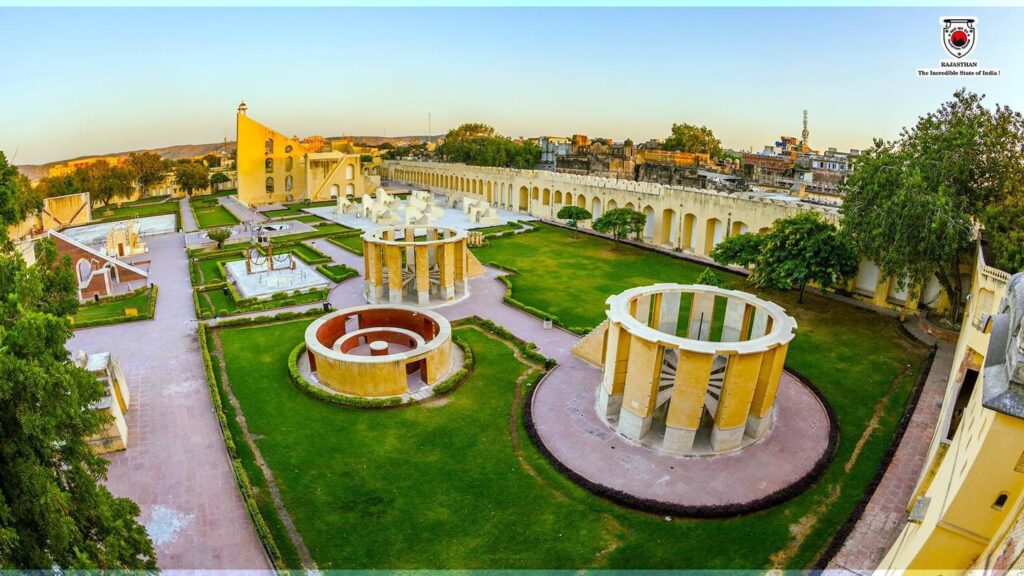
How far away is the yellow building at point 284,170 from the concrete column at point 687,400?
5881cm

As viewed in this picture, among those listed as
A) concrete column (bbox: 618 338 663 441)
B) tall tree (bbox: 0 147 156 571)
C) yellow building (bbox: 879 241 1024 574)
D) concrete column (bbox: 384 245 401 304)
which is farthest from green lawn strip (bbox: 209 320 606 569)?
concrete column (bbox: 384 245 401 304)

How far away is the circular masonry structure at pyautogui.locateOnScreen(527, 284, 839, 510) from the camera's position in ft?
49.1

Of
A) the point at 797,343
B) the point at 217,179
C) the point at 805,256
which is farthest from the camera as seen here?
the point at 217,179

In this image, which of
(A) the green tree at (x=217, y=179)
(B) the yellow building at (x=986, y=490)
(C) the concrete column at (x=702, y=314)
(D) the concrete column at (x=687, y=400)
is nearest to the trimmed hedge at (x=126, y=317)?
(D) the concrete column at (x=687, y=400)

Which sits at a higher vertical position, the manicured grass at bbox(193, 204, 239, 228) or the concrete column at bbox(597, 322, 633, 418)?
the concrete column at bbox(597, 322, 633, 418)

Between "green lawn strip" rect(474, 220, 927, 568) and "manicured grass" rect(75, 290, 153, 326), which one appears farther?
"manicured grass" rect(75, 290, 153, 326)

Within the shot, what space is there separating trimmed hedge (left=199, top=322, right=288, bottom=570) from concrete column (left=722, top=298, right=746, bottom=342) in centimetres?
1606

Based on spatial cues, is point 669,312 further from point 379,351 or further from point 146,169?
point 146,169

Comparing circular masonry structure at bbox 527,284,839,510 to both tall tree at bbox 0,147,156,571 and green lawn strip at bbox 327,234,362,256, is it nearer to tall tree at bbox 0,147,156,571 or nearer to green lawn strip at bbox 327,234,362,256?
tall tree at bbox 0,147,156,571

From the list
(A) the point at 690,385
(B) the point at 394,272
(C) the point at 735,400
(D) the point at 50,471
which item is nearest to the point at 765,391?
(C) the point at 735,400

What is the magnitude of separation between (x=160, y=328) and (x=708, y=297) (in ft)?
79.3

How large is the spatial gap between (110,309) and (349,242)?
56.5 feet

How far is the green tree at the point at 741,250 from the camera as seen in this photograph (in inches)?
1178

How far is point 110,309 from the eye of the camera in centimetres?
2853
